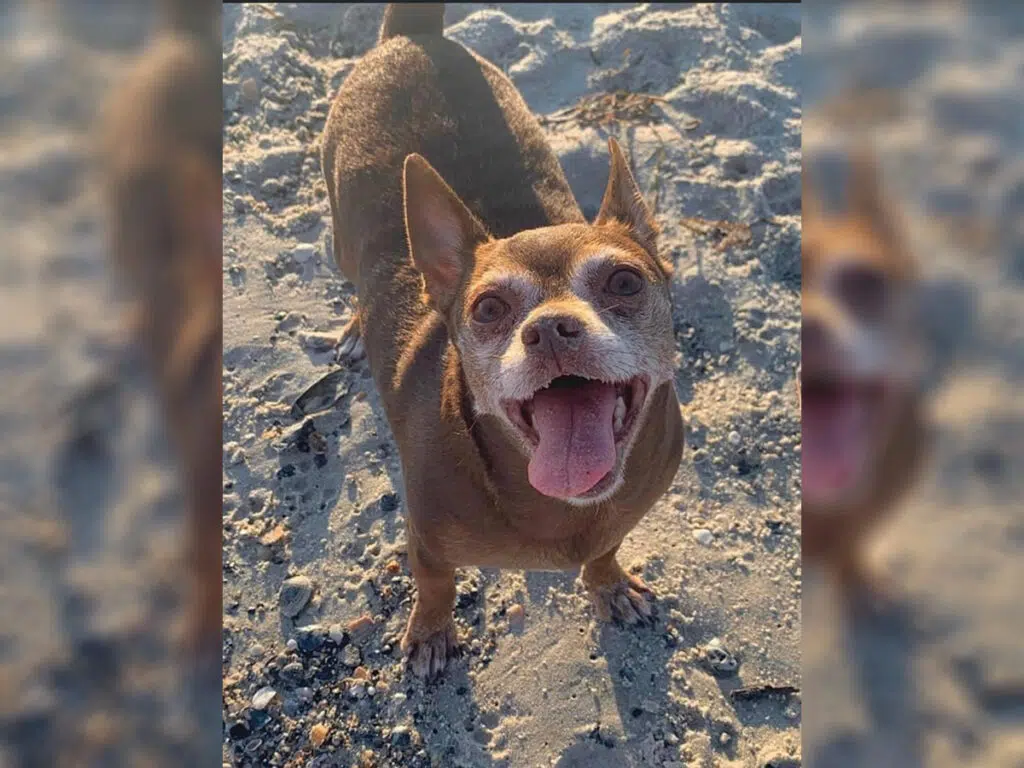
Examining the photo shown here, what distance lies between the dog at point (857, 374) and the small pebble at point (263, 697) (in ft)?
9.89

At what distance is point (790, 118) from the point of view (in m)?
4.88

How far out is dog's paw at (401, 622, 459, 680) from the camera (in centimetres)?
328

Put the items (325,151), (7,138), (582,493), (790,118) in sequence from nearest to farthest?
(7,138), (582,493), (325,151), (790,118)

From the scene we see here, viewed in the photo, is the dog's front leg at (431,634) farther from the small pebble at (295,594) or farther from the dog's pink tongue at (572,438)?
the dog's pink tongue at (572,438)

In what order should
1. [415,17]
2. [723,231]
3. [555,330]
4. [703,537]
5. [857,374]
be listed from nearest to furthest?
1. [857,374]
2. [555,330]
3. [703,537]
4. [415,17]
5. [723,231]

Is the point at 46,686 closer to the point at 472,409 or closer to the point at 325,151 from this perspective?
the point at 472,409

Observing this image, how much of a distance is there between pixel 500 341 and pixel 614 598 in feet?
4.98

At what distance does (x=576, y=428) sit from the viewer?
238 centimetres

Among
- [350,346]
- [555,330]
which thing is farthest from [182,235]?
[350,346]

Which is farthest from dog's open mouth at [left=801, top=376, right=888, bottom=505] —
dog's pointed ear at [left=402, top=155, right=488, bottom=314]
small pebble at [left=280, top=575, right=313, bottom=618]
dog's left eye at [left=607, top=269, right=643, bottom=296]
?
small pebble at [left=280, top=575, right=313, bottom=618]

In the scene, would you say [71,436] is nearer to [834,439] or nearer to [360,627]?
[834,439]

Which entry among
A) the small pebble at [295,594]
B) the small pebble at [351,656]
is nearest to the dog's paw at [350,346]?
the small pebble at [295,594]

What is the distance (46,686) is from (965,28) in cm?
92

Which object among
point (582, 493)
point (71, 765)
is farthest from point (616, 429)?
point (71, 765)
